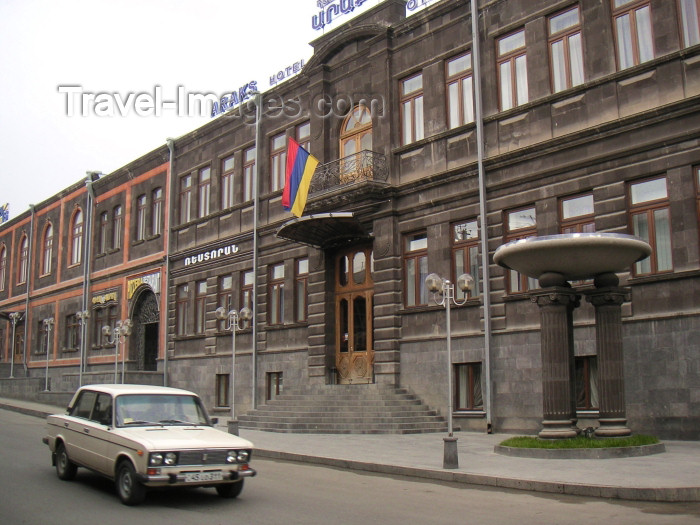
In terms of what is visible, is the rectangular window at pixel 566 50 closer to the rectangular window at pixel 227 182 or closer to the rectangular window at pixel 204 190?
the rectangular window at pixel 227 182

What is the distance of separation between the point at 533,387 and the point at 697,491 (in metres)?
8.72

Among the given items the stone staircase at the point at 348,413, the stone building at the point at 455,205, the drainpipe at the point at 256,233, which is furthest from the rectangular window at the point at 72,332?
the stone staircase at the point at 348,413

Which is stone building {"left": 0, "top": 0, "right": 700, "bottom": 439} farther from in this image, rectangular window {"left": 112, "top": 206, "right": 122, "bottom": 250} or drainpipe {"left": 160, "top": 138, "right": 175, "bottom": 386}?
rectangular window {"left": 112, "top": 206, "right": 122, "bottom": 250}

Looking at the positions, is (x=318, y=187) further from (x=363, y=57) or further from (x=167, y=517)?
(x=167, y=517)

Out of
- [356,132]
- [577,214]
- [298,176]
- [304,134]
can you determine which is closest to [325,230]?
[298,176]

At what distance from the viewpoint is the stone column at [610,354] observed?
1505 centimetres

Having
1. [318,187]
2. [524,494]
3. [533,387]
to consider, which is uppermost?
[318,187]

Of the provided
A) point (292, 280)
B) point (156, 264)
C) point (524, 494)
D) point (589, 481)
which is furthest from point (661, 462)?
point (156, 264)

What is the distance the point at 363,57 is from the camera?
2589cm

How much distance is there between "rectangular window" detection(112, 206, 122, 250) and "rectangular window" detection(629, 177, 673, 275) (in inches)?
Answer: 1129

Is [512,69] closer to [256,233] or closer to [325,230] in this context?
[325,230]

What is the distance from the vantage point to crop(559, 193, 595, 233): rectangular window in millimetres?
18844

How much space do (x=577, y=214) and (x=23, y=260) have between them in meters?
43.9

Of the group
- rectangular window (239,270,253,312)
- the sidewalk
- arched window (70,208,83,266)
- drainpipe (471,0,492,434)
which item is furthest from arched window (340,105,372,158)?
arched window (70,208,83,266)
